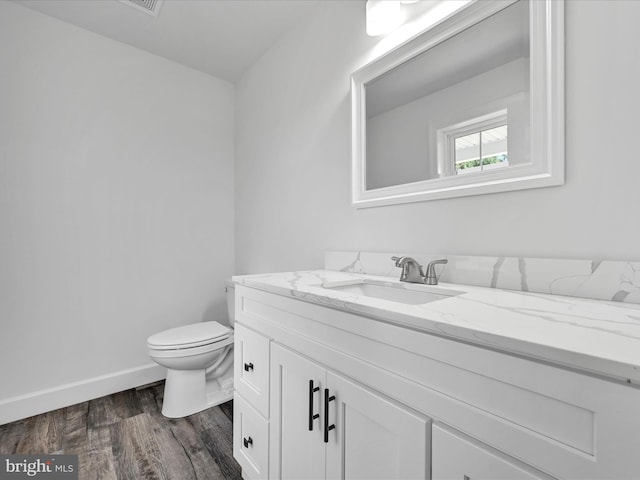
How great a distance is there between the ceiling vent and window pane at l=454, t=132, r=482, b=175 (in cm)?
184

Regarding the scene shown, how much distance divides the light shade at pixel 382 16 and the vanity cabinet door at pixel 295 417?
1.33m

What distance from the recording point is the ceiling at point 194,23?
1.78 m

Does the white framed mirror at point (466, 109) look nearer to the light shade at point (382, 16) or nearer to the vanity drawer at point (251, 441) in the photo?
the light shade at point (382, 16)

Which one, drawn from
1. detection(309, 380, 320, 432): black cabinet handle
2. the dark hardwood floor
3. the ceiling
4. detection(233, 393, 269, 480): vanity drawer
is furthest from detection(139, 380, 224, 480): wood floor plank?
the ceiling

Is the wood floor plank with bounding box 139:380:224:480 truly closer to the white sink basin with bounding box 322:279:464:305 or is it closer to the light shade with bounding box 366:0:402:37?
the white sink basin with bounding box 322:279:464:305

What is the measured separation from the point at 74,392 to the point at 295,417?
177 centimetres

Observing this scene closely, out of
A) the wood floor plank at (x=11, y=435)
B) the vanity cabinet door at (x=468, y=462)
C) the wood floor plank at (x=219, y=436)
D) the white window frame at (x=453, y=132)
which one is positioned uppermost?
the white window frame at (x=453, y=132)

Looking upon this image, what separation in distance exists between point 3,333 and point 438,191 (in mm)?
2398

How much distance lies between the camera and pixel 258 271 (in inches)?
90.9

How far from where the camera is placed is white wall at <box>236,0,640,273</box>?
81 centimetres

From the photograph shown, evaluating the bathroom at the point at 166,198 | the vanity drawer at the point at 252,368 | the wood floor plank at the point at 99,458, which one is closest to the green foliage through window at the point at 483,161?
the bathroom at the point at 166,198

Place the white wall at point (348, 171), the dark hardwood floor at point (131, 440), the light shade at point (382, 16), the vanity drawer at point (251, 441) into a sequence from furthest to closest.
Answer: the dark hardwood floor at point (131, 440) < the light shade at point (382, 16) < the vanity drawer at point (251, 441) < the white wall at point (348, 171)

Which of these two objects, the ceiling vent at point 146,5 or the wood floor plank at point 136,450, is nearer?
the wood floor plank at point 136,450

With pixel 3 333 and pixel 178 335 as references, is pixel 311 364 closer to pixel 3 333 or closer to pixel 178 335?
pixel 178 335
